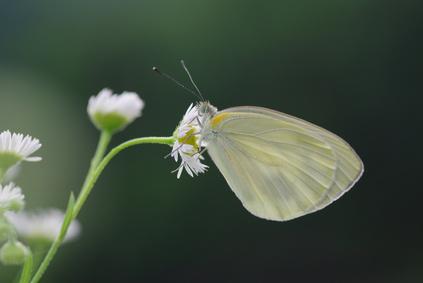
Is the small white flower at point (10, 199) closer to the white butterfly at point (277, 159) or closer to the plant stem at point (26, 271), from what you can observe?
the plant stem at point (26, 271)

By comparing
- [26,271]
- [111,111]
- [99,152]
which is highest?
[111,111]

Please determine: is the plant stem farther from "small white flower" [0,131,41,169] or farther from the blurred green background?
the blurred green background

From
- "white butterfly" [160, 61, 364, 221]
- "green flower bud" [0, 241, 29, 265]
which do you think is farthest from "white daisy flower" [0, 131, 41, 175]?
"white butterfly" [160, 61, 364, 221]

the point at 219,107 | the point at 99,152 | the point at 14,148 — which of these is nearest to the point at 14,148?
the point at 14,148

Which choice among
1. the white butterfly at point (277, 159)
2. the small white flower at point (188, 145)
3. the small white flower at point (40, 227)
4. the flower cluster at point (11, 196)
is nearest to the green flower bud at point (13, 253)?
the flower cluster at point (11, 196)

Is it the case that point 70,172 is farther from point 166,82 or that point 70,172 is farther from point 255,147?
point 255,147

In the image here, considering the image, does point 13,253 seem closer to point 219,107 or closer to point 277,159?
point 277,159
